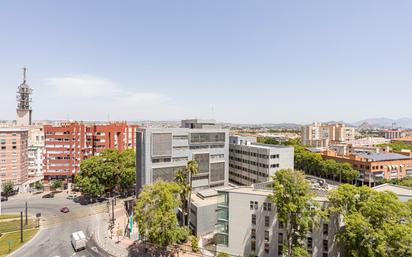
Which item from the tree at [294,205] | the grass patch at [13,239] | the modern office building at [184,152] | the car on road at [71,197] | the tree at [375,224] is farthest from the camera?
the car on road at [71,197]

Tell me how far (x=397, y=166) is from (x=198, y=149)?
334ft

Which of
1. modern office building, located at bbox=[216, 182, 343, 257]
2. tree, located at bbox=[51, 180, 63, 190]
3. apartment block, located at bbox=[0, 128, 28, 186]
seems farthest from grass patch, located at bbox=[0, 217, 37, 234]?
modern office building, located at bbox=[216, 182, 343, 257]

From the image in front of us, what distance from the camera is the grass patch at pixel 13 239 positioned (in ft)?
175

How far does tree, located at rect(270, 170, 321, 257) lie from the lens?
125 feet

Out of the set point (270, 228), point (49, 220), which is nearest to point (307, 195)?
point (270, 228)

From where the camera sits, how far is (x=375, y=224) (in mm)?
34031

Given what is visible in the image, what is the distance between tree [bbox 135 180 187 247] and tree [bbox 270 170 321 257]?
20724 millimetres

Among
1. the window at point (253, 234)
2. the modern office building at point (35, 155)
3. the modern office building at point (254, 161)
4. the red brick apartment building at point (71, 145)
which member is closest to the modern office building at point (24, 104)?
the modern office building at point (35, 155)

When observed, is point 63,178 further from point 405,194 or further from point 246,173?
point 405,194

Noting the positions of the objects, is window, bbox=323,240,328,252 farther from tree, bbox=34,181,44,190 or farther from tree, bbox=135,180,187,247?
tree, bbox=34,181,44,190

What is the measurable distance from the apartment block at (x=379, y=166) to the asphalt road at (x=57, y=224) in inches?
4433

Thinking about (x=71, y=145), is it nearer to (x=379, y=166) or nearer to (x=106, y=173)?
(x=106, y=173)

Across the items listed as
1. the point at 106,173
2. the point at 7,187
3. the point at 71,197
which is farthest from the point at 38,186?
the point at 106,173

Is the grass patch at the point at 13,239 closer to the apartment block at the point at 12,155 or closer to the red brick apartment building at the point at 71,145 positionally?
the apartment block at the point at 12,155
